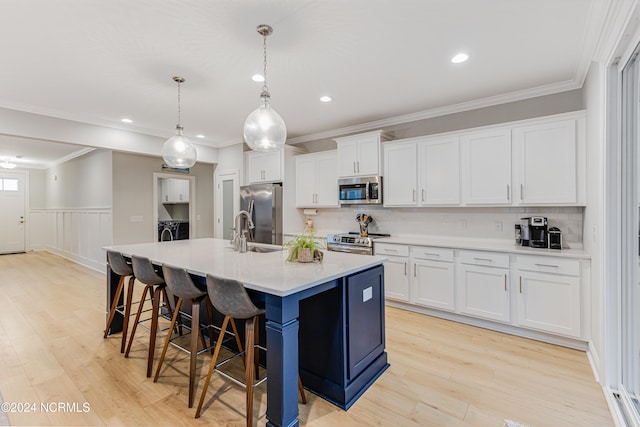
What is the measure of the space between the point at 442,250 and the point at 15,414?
379cm

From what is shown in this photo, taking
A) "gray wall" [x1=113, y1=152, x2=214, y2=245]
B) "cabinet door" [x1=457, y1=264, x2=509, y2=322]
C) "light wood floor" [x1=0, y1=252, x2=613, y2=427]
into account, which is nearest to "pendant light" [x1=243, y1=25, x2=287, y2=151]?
"light wood floor" [x1=0, y1=252, x2=613, y2=427]

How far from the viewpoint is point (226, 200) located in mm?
6164

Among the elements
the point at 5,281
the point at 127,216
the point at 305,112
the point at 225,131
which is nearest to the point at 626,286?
the point at 305,112

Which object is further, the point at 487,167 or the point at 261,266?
the point at 487,167

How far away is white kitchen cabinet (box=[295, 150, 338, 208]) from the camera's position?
16.0 ft

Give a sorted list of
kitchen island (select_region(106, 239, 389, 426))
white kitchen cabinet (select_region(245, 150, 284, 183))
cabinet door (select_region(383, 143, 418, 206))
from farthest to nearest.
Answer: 1. white kitchen cabinet (select_region(245, 150, 284, 183))
2. cabinet door (select_region(383, 143, 418, 206))
3. kitchen island (select_region(106, 239, 389, 426))

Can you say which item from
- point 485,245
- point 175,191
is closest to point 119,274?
point 485,245

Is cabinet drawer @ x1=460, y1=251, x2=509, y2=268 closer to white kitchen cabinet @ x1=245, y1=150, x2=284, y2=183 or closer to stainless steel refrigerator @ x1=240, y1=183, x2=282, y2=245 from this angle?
stainless steel refrigerator @ x1=240, y1=183, x2=282, y2=245

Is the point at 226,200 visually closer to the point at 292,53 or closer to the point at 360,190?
the point at 360,190

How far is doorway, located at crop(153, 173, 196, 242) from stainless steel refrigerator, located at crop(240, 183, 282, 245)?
2.15 meters

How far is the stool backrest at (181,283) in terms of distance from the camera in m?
2.10

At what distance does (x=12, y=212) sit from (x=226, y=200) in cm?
709

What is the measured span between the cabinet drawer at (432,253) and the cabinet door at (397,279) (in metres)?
0.16

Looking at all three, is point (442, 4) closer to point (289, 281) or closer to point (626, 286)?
point (289, 281)
